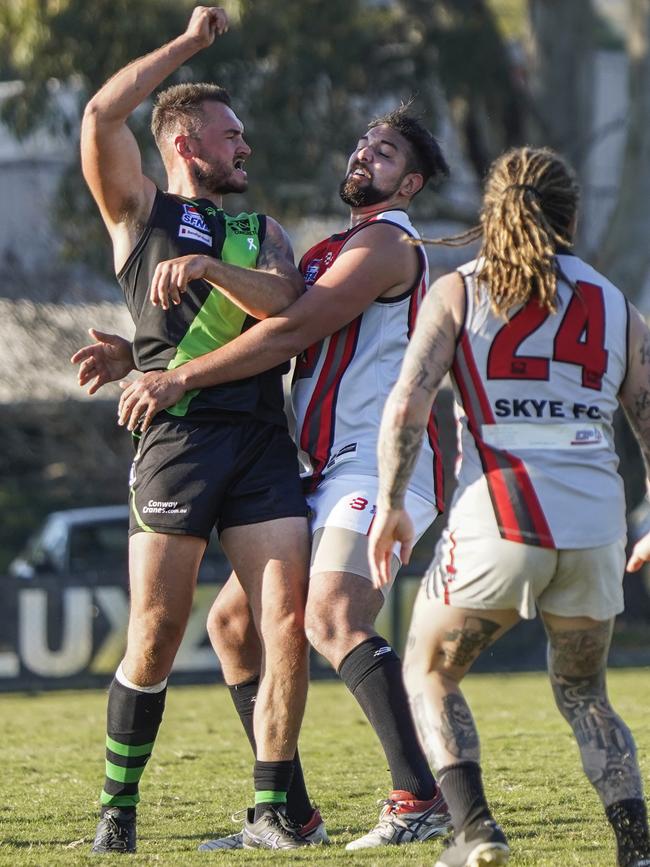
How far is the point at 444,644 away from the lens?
14.0 ft

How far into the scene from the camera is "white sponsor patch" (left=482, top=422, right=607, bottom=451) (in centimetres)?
420

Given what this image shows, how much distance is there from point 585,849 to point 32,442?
23.1 metres

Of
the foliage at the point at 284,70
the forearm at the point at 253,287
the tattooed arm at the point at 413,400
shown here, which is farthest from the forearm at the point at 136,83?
the foliage at the point at 284,70

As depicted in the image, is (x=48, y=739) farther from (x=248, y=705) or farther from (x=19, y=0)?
(x=19, y=0)

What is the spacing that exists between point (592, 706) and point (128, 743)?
1.68 m

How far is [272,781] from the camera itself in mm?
5102

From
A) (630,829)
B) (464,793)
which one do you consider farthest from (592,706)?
(464,793)

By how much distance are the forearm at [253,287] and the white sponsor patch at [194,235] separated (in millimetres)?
201

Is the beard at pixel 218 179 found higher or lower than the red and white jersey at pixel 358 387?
higher

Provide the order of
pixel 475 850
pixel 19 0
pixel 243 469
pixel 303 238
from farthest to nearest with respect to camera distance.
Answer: pixel 303 238
pixel 19 0
pixel 243 469
pixel 475 850

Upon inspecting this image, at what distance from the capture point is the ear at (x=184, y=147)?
5543 mm

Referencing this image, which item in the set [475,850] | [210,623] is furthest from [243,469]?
[475,850]

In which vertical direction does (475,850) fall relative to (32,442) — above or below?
above

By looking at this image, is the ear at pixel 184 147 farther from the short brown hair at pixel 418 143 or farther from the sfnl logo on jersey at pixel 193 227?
the short brown hair at pixel 418 143
